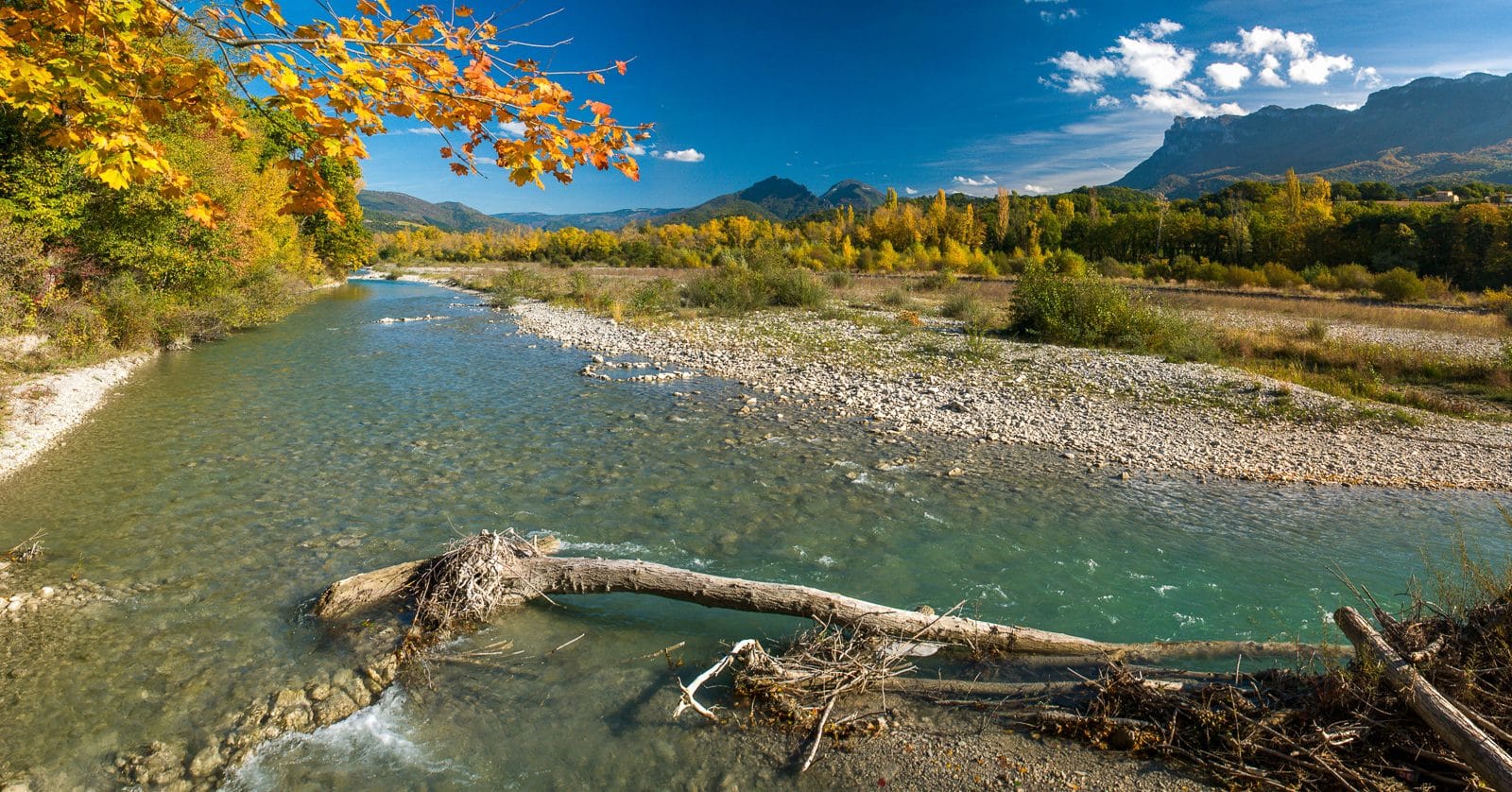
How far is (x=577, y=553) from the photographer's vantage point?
22.4ft

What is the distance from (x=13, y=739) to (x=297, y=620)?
5.35 ft

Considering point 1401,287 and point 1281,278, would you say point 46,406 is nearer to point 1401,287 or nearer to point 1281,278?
point 1401,287

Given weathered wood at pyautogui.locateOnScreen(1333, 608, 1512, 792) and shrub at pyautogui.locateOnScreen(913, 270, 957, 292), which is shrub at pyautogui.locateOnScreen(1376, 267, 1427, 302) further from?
weathered wood at pyautogui.locateOnScreen(1333, 608, 1512, 792)

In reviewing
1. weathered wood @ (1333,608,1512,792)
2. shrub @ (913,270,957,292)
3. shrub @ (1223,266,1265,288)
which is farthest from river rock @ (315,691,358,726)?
shrub @ (1223,266,1265,288)

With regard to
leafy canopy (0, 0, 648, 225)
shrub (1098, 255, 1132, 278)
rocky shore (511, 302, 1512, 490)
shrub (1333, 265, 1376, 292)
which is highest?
→ leafy canopy (0, 0, 648, 225)

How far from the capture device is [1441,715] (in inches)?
123

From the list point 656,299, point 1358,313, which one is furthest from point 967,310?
point 1358,313

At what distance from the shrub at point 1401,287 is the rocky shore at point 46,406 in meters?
48.7

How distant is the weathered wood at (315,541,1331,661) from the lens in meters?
4.84

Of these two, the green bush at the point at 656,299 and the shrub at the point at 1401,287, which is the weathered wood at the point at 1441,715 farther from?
the shrub at the point at 1401,287

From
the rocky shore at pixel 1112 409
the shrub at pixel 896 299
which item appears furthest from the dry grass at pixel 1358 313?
the shrub at pixel 896 299

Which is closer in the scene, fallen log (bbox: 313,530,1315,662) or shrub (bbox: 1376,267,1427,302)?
fallen log (bbox: 313,530,1315,662)

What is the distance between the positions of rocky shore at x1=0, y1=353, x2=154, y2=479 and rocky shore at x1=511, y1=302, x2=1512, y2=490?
446 inches

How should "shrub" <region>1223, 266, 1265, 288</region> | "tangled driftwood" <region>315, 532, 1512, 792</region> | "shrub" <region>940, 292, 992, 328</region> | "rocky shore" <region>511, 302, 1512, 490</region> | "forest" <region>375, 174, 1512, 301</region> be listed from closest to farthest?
"tangled driftwood" <region>315, 532, 1512, 792</region> < "rocky shore" <region>511, 302, 1512, 490</region> < "shrub" <region>940, 292, 992, 328</region> < "forest" <region>375, 174, 1512, 301</region> < "shrub" <region>1223, 266, 1265, 288</region>
